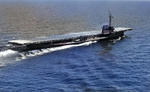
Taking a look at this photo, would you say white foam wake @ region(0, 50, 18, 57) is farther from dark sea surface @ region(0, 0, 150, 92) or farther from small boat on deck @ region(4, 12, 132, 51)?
small boat on deck @ region(4, 12, 132, 51)

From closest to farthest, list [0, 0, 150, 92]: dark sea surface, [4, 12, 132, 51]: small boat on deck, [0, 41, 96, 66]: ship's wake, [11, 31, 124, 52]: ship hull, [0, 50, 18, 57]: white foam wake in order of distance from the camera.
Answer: [0, 0, 150, 92]: dark sea surface, [0, 41, 96, 66]: ship's wake, [0, 50, 18, 57]: white foam wake, [4, 12, 132, 51]: small boat on deck, [11, 31, 124, 52]: ship hull

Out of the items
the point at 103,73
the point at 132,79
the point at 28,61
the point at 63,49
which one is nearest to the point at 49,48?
the point at 63,49

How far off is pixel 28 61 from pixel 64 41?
88.6 feet

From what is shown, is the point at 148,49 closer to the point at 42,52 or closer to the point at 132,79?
the point at 132,79

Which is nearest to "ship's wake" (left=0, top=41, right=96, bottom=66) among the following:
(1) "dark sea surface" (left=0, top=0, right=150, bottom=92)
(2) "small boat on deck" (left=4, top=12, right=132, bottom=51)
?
(1) "dark sea surface" (left=0, top=0, right=150, bottom=92)

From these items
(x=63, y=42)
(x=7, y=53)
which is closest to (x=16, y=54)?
(x=7, y=53)

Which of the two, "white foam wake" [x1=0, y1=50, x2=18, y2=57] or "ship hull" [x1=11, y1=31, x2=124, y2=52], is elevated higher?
"ship hull" [x1=11, y1=31, x2=124, y2=52]

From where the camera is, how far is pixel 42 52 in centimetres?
8844

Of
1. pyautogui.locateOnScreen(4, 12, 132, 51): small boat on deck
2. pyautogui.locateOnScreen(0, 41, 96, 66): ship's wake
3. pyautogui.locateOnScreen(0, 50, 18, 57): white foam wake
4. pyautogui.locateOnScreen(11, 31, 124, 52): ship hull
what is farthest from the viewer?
pyautogui.locateOnScreen(11, 31, 124, 52): ship hull

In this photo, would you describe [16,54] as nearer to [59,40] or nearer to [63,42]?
[59,40]

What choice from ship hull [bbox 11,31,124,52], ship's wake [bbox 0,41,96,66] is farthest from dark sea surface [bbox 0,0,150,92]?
ship hull [bbox 11,31,124,52]

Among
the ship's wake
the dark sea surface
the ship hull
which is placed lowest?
the dark sea surface

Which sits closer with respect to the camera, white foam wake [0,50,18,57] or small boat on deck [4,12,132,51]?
white foam wake [0,50,18,57]

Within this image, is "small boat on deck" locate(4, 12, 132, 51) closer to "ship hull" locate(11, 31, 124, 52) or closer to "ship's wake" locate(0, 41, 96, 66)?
"ship hull" locate(11, 31, 124, 52)
